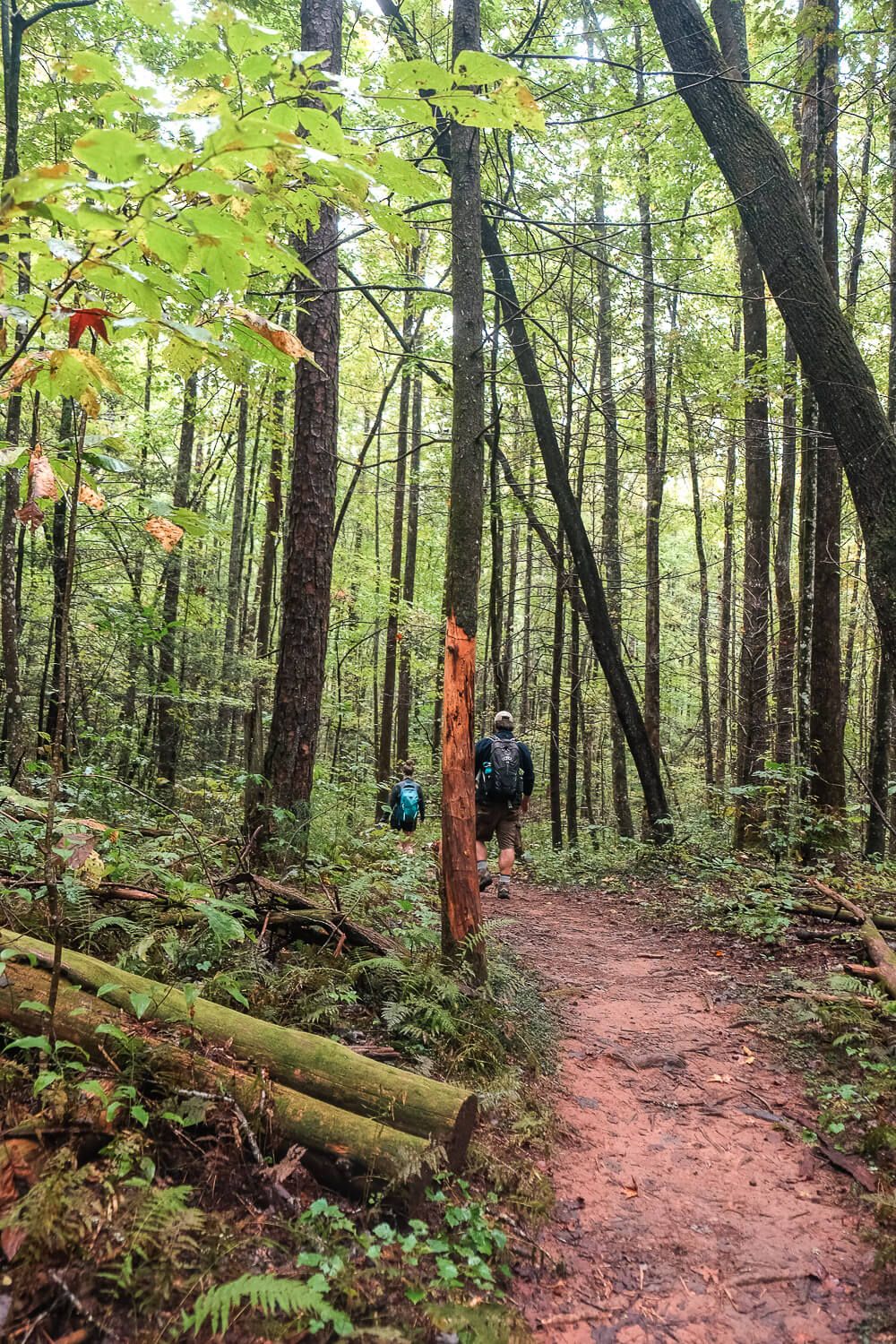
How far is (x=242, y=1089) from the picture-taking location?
288 cm

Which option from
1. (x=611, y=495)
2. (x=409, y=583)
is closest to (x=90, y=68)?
(x=611, y=495)

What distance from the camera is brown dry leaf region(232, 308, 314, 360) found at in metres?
2.49

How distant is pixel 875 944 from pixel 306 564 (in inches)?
225

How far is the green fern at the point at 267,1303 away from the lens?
6.70 ft

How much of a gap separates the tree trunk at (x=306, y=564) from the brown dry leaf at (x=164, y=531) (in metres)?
3.72

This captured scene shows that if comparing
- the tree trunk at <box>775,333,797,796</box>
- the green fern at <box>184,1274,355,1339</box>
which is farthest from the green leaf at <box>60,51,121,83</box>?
the tree trunk at <box>775,333,797,796</box>

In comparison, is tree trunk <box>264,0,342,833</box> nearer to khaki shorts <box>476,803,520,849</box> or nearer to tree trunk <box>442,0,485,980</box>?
tree trunk <box>442,0,485,980</box>

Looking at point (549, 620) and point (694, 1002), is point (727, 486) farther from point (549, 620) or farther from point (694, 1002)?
point (694, 1002)

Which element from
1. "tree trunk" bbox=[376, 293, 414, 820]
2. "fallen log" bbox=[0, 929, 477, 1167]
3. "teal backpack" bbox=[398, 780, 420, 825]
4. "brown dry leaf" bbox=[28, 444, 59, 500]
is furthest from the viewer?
"tree trunk" bbox=[376, 293, 414, 820]

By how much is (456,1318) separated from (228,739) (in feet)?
68.9

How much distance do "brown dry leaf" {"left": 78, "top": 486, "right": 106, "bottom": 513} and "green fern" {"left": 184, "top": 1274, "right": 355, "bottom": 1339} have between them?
2.68m

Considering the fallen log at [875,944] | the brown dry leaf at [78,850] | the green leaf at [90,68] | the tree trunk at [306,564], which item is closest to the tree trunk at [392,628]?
the tree trunk at [306,564]

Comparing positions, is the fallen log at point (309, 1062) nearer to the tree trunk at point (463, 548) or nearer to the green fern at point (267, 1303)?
the green fern at point (267, 1303)

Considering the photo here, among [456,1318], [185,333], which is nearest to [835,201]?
[185,333]
